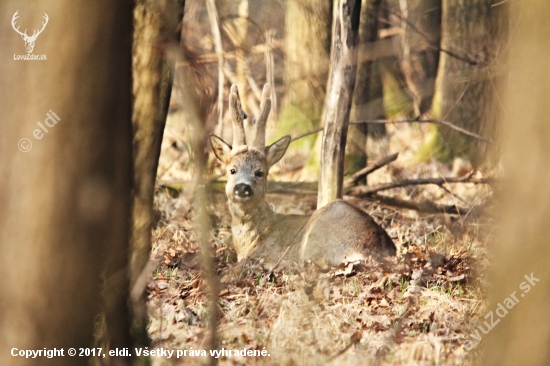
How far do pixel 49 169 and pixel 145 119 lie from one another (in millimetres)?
1116

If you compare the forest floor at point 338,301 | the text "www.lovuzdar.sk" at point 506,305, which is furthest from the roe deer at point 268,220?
the text "www.lovuzdar.sk" at point 506,305

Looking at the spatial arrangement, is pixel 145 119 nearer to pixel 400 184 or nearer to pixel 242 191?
pixel 242 191

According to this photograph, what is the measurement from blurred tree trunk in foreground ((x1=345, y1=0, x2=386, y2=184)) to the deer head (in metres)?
2.60

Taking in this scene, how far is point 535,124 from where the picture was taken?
2682 mm

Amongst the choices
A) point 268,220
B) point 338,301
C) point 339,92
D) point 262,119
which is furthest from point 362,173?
point 338,301

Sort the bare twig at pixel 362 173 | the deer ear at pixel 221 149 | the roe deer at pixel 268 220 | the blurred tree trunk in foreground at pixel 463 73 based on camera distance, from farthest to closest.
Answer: the blurred tree trunk in foreground at pixel 463 73 < the bare twig at pixel 362 173 < the deer ear at pixel 221 149 < the roe deer at pixel 268 220

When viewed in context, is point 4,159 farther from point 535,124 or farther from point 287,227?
point 287,227

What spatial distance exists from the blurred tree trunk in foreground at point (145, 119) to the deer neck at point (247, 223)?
7.69ft

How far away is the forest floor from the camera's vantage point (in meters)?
3.93

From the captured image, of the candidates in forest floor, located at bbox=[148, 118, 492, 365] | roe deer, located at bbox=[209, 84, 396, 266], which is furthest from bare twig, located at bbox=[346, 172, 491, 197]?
roe deer, located at bbox=[209, 84, 396, 266]

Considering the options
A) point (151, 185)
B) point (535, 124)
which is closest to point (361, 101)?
point (151, 185)

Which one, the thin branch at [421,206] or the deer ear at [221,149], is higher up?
the deer ear at [221,149]

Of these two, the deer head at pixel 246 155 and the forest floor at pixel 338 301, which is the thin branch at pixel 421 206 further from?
the deer head at pixel 246 155

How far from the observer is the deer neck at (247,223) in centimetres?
654
